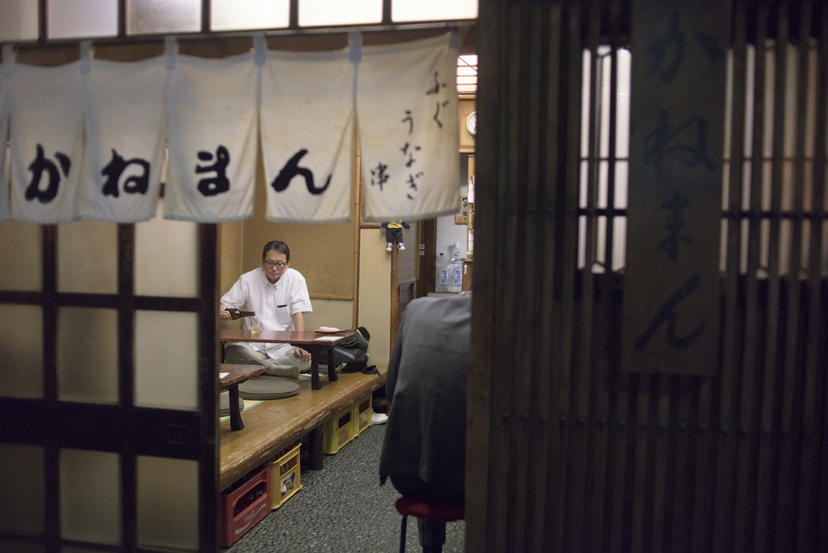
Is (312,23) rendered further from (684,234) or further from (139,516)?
(139,516)

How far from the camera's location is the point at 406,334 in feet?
11.3

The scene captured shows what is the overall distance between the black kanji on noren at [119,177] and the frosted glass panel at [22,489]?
6.07ft

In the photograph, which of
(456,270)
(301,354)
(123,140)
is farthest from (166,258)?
(456,270)

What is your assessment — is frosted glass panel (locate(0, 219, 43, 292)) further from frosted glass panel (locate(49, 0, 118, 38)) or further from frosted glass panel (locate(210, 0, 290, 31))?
frosted glass panel (locate(210, 0, 290, 31))

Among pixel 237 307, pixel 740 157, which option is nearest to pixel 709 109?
pixel 740 157

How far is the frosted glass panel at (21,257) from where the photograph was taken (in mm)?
3635

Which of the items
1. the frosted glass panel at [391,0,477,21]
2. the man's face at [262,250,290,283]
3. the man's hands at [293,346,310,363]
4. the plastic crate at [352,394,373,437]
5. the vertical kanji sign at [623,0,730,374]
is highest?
the frosted glass panel at [391,0,477,21]

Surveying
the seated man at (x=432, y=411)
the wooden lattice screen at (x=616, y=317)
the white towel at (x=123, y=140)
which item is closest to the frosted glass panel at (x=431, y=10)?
the wooden lattice screen at (x=616, y=317)

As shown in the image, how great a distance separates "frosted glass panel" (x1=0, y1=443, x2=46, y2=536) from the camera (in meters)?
3.65

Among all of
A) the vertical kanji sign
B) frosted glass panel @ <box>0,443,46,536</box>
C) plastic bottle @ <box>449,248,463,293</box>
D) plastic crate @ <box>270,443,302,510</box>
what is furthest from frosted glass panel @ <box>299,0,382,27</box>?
plastic bottle @ <box>449,248,463,293</box>

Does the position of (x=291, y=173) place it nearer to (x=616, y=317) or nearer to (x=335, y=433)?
(x=616, y=317)

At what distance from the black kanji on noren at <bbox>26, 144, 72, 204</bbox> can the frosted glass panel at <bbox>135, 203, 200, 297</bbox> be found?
48 centimetres

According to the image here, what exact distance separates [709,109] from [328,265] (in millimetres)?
6568

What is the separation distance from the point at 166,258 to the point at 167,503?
1533 mm
